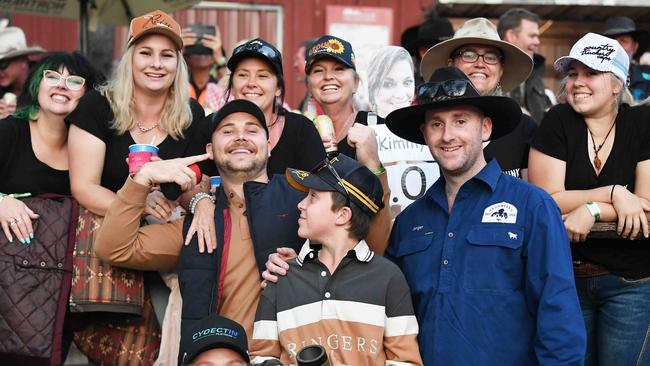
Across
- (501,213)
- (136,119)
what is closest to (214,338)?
(501,213)

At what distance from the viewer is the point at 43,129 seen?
207 inches

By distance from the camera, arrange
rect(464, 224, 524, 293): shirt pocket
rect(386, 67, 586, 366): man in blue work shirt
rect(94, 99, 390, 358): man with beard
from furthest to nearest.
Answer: rect(94, 99, 390, 358): man with beard
rect(464, 224, 524, 293): shirt pocket
rect(386, 67, 586, 366): man in blue work shirt

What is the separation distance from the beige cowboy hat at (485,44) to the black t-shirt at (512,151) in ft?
1.56

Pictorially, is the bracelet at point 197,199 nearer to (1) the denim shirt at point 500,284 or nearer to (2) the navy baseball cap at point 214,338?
(2) the navy baseball cap at point 214,338

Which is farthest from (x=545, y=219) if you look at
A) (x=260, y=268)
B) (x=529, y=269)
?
(x=260, y=268)

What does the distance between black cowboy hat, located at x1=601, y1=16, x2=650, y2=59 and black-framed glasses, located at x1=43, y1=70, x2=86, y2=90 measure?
5465mm

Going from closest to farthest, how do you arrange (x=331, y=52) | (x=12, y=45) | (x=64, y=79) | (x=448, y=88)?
(x=448, y=88) → (x=64, y=79) → (x=331, y=52) → (x=12, y=45)

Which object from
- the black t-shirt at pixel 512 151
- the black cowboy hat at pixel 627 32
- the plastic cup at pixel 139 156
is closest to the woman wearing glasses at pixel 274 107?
the plastic cup at pixel 139 156

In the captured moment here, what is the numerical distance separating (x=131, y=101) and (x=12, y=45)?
397 cm

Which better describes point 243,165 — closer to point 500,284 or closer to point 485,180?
point 485,180

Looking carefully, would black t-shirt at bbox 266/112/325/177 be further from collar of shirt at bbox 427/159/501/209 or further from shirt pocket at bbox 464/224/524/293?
shirt pocket at bbox 464/224/524/293

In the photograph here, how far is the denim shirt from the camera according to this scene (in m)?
3.93

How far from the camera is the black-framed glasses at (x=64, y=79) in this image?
17.4 feet

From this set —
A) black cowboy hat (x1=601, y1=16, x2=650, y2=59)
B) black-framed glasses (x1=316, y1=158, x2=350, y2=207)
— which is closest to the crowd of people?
black-framed glasses (x1=316, y1=158, x2=350, y2=207)
